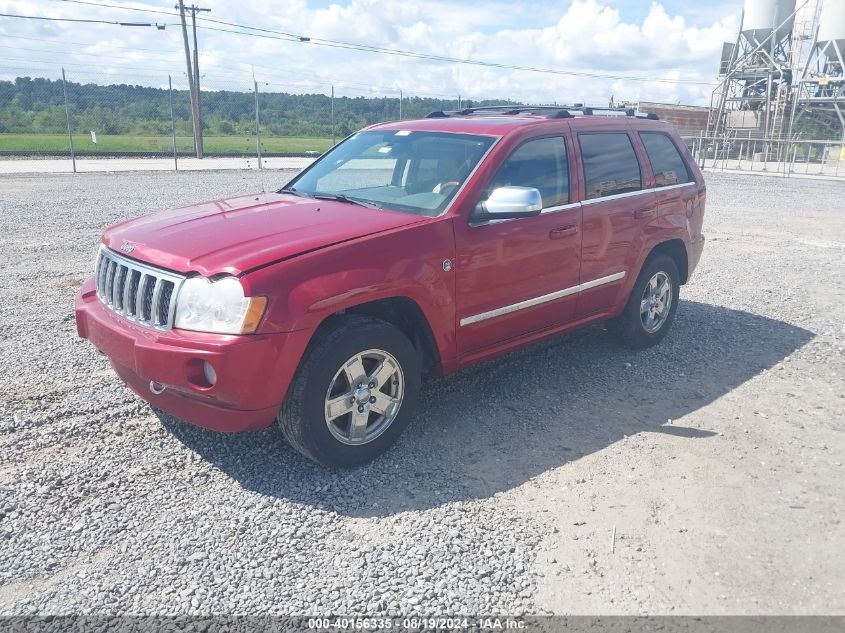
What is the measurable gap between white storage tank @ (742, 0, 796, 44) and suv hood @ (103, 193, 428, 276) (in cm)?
5141

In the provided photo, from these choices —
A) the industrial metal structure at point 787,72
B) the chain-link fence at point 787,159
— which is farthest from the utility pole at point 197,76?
the industrial metal structure at point 787,72

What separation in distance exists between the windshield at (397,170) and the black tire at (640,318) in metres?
2.00

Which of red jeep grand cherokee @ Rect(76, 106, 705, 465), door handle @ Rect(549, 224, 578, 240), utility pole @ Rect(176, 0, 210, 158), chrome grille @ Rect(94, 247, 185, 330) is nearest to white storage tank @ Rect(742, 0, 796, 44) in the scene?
utility pole @ Rect(176, 0, 210, 158)

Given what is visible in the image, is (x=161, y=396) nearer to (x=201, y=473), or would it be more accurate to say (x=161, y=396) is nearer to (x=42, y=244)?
(x=201, y=473)

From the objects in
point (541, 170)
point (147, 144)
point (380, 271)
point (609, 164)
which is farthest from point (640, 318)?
point (147, 144)

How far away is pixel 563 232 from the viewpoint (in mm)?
4770

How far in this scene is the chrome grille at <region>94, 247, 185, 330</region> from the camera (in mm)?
3475

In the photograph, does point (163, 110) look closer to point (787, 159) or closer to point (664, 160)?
point (787, 159)

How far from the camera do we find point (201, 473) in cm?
377

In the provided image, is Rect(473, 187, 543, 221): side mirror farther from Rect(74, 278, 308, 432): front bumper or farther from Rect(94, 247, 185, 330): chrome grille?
Rect(94, 247, 185, 330): chrome grille

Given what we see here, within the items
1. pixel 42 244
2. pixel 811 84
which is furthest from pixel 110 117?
pixel 811 84

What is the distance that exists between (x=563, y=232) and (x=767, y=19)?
2010 inches

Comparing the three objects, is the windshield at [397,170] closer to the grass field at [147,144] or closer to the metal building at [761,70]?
the grass field at [147,144]

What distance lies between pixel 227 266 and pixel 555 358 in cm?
318
